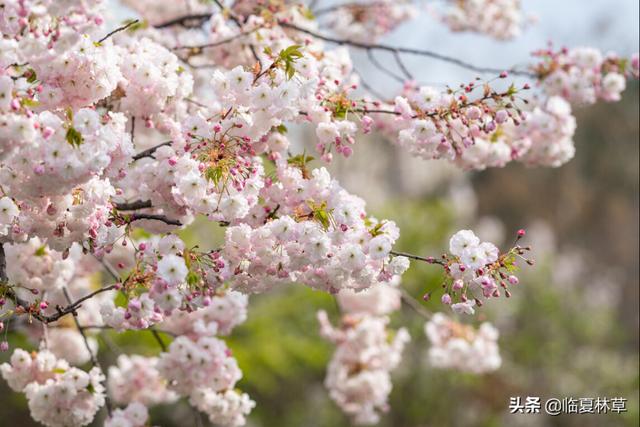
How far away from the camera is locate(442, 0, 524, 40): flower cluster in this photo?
18.2 feet

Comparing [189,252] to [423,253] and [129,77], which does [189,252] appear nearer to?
[129,77]

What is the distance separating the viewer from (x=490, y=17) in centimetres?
557

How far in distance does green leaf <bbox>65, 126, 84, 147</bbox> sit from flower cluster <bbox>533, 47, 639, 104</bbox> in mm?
2873

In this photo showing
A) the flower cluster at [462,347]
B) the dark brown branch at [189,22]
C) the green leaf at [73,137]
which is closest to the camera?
the green leaf at [73,137]

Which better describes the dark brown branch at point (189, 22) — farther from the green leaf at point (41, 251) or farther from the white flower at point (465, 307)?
the white flower at point (465, 307)

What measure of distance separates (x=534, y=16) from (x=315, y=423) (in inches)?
303

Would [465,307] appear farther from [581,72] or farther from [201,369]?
[581,72]

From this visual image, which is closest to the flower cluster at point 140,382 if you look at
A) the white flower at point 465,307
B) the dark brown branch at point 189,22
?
the dark brown branch at point 189,22

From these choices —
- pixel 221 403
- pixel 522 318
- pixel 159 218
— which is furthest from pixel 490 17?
pixel 522 318

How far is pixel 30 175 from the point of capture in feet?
6.97

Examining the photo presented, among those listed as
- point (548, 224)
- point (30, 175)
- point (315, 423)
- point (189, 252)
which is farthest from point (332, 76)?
point (548, 224)

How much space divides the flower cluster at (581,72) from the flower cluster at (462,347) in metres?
1.80

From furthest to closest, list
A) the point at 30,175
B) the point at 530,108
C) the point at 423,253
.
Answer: the point at 423,253 → the point at 530,108 → the point at 30,175

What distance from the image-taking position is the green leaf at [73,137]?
6.76 feet
